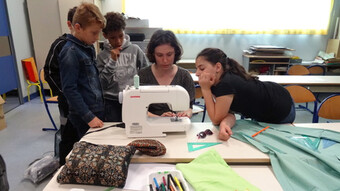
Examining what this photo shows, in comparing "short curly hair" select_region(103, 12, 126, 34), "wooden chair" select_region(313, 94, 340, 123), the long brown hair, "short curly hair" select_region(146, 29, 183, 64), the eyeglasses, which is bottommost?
"wooden chair" select_region(313, 94, 340, 123)

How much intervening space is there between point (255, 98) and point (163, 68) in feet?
2.14

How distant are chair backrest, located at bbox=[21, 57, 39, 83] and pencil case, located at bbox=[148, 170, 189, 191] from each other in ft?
13.0

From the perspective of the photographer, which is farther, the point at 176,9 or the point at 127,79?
the point at 176,9

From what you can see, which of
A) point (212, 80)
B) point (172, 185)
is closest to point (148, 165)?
point (172, 185)

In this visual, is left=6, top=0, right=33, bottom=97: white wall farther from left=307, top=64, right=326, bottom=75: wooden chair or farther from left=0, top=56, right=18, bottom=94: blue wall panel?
left=307, top=64, right=326, bottom=75: wooden chair

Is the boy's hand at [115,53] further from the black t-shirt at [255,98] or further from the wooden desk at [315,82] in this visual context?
the wooden desk at [315,82]

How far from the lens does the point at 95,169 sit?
33.4 inches

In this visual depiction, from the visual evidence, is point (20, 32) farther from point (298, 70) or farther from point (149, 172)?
point (298, 70)

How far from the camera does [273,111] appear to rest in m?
1.38

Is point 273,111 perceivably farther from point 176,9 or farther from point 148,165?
point 176,9

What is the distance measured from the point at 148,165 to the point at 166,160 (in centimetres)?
9

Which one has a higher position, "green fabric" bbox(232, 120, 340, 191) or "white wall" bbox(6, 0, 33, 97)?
"white wall" bbox(6, 0, 33, 97)

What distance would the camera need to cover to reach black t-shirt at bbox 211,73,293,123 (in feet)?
4.27

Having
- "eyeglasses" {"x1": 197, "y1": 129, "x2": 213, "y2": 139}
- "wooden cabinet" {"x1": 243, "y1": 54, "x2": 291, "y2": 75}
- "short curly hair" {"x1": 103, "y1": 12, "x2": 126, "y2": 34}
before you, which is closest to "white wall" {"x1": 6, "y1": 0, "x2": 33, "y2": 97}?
"short curly hair" {"x1": 103, "y1": 12, "x2": 126, "y2": 34}
